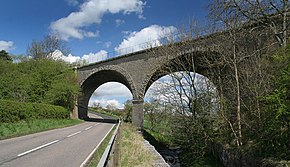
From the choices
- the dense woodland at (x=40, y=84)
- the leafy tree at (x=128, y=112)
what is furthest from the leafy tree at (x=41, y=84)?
the leafy tree at (x=128, y=112)

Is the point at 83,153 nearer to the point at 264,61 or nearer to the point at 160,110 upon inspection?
the point at 264,61

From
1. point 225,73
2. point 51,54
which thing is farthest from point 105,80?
point 225,73

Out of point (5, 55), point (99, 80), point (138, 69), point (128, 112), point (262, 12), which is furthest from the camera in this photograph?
point (5, 55)

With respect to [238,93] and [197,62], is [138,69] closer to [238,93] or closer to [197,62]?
[197,62]

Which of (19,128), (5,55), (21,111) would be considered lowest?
(19,128)

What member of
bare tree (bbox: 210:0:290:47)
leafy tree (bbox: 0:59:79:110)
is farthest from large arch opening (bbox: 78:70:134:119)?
bare tree (bbox: 210:0:290:47)

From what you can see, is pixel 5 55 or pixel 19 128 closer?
pixel 19 128

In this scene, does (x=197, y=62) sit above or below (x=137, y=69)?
below

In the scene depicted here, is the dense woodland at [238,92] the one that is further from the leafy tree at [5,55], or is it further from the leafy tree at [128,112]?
the leafy tree at [5,55]

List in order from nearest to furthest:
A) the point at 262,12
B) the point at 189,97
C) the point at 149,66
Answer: the point at 262,12 → the point at 189,97 → the point at 149,66

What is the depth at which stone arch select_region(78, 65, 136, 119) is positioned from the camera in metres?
25.8

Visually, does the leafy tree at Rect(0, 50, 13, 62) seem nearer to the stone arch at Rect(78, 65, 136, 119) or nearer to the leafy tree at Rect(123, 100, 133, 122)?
the stone arch at Rect(78, 65, 136, 119)

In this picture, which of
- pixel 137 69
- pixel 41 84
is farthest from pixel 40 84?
pixel 137 69

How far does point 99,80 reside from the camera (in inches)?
1353
